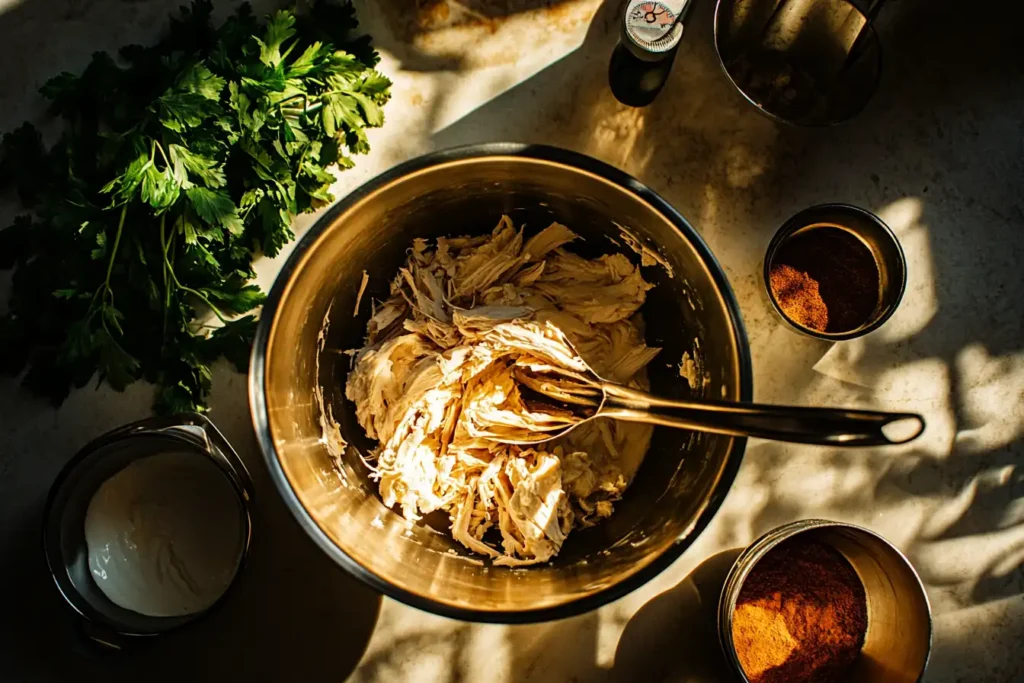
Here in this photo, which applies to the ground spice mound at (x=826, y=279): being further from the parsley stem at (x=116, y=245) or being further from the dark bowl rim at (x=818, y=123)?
the parsley stem at (x=116, y=245)

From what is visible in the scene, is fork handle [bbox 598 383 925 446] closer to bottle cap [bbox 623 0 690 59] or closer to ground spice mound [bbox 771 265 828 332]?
ground spice mound [bbox 771 265 828 332]

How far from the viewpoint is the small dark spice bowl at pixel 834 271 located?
47.6 inches

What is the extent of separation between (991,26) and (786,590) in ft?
3.67

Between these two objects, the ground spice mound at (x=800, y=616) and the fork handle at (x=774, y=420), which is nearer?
the fork handle at (x=774, y=420)

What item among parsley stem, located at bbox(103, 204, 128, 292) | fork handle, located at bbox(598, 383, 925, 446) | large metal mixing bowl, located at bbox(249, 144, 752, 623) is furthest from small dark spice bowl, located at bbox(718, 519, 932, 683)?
parsley stem, located at bbox(103, 204, 128, 292)

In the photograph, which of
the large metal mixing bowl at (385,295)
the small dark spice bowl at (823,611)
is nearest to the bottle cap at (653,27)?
the large metal mixing bowl at (385,295)

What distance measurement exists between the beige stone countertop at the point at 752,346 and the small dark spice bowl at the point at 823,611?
72 mm

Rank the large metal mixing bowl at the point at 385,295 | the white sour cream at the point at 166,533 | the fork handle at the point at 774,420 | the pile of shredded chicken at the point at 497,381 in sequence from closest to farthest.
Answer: the fork handle at the point at 774,420 → the large metal mixing bowl at the point at 385,295 → the pile of shredded chicken at the point at 497,381 → the white sour cream at the point at 166,533

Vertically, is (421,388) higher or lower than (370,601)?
higher

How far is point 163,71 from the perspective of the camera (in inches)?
46.3

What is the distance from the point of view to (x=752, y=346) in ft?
4.18

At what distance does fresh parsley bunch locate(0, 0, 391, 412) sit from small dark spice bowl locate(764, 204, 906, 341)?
2.45 ft

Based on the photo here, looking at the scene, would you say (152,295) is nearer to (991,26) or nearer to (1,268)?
(1,268)

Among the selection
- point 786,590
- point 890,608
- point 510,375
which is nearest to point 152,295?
point 510,375
